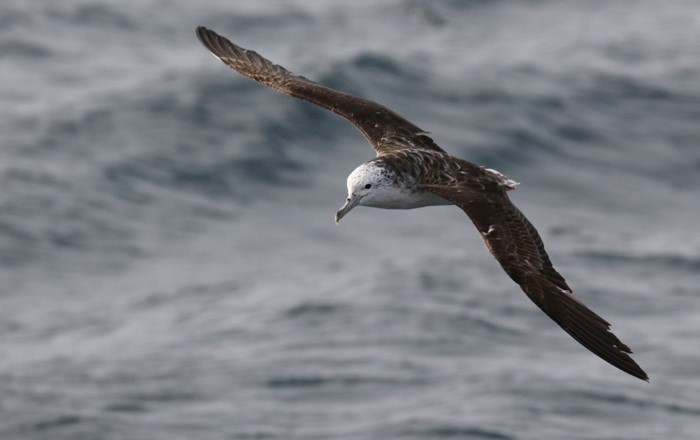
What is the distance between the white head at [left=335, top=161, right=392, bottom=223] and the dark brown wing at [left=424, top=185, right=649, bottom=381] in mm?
420

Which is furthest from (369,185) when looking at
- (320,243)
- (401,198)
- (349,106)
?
(320,243)

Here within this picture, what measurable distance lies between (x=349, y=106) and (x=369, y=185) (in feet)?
7.73

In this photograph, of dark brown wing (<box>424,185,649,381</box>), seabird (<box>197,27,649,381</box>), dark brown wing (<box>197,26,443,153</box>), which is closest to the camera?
dark brown wing (<box>424,185,649,381</box>)

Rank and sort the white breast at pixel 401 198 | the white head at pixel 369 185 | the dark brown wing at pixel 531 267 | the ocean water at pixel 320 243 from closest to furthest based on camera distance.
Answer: the dark brown wing at pixel 531 267 → the white head at pixel 369 185 → the white breast at pixel 401 198 → the ocean water at pixel 320 243

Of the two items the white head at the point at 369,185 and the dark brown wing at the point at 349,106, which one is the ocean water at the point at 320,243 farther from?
the white head at the point at 369,185

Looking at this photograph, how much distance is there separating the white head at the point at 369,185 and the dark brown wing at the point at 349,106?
1321 mm

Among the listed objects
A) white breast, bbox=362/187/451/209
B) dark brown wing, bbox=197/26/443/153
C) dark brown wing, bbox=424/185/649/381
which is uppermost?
dark brown wing, bbox=197/26/443/153

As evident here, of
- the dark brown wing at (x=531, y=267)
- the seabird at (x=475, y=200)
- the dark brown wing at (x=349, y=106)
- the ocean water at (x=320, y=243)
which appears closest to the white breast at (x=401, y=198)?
the seabird at (x=475, y=200)

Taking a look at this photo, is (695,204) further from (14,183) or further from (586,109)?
(14,183)

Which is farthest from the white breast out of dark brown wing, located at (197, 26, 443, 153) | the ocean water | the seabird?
the ocean water

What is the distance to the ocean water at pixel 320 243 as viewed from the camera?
21719mm

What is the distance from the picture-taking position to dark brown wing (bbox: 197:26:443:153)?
14.9 meters

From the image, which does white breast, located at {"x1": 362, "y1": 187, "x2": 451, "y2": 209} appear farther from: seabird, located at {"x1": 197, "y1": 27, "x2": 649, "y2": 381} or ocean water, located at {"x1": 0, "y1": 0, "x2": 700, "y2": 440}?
ocean water, located at {"x1": 0, "y1": 0, "x2": 700, "y2": 440}

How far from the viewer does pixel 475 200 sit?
12.9 metres
